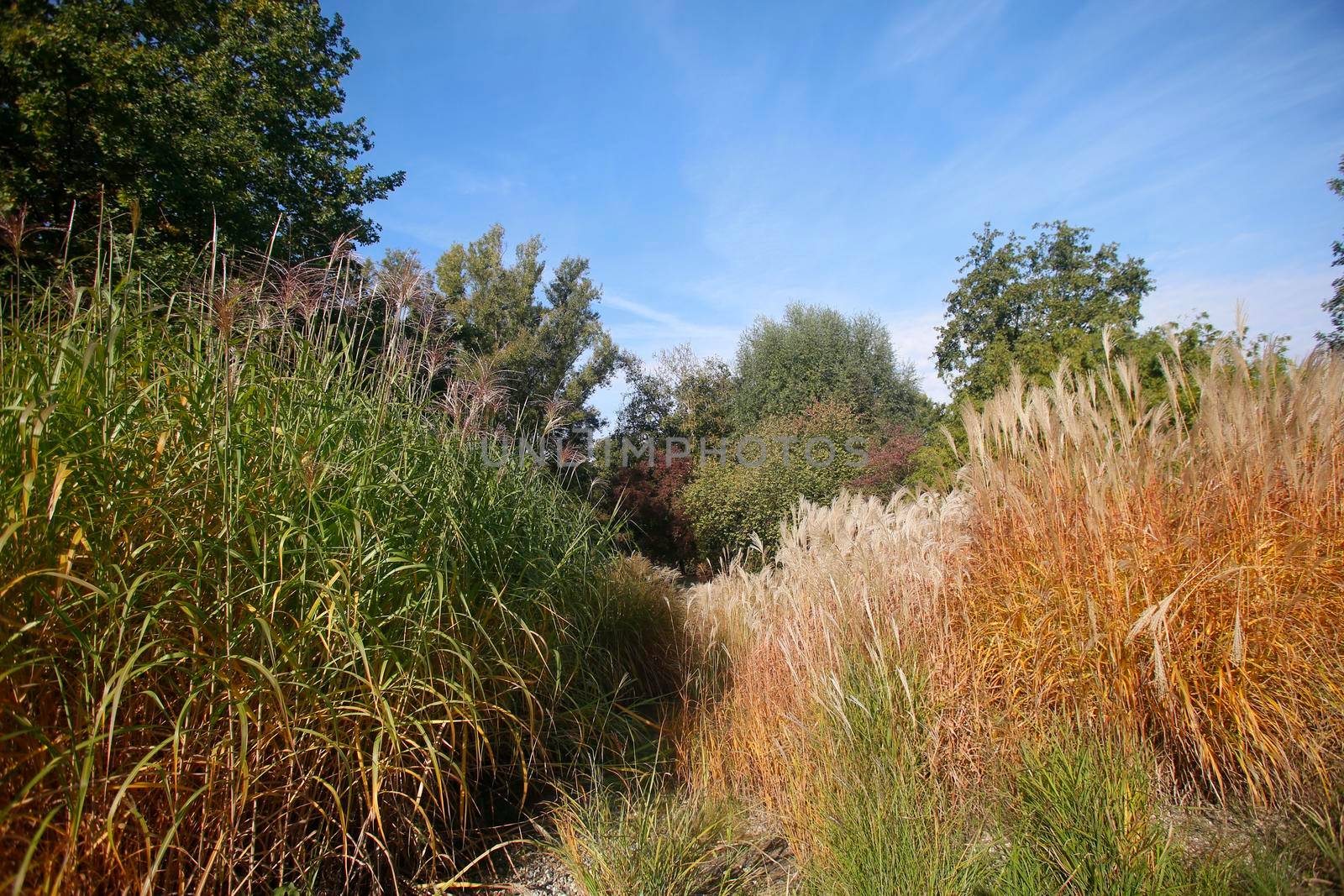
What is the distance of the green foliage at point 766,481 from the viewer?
1304 centimetres

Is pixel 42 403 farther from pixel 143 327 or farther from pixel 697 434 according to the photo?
pixel 697 434

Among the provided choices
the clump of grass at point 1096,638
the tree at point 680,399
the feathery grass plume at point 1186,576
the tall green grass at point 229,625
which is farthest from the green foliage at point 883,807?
the tree at point 680,399

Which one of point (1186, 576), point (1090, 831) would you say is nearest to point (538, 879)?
point (1090, 831)

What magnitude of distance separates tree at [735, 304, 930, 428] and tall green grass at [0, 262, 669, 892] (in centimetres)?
2024

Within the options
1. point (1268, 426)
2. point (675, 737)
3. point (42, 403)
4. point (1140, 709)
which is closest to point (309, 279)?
point (42, 403)

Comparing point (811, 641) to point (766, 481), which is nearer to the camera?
point (811, 641)

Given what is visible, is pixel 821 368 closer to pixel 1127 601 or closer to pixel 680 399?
pixel 680 399

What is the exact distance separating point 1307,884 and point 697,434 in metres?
19.9

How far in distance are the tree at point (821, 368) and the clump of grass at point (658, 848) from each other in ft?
66.3

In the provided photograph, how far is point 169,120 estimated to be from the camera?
9.50 meters

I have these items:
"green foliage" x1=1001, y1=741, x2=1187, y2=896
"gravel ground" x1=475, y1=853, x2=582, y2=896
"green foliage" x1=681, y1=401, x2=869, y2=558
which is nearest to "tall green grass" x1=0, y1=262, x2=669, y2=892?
"gravel ground" x1=475, y1=853, x2=582, y2=896

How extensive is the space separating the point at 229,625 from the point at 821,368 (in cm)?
2370

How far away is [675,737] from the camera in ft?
9.66

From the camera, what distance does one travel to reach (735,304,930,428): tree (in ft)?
76.7
